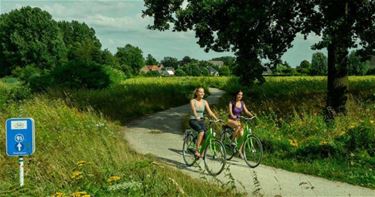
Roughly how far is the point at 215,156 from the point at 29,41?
85.1m

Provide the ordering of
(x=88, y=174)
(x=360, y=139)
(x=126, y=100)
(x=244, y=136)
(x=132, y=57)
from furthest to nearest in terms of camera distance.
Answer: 1. (x=132, y=57)
2. (x=126, y=100)
3. (x=244, y=136)
4. (x=360, y=139)
5. (x=88, y=174)

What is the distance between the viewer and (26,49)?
89438 millimetres

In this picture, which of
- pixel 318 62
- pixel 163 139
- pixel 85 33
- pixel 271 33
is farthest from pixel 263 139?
pixel 85 33

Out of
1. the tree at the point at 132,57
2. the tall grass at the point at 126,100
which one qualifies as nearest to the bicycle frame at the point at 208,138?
the tall grass at the point at 126,100

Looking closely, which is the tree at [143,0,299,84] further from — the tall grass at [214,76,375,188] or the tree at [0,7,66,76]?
the tree at [0,7,66,76]

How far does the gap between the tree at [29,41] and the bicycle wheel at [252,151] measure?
7996cm

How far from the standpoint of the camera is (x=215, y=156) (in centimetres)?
1140

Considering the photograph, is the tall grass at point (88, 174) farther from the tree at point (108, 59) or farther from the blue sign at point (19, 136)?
the tree at point (108, 59)

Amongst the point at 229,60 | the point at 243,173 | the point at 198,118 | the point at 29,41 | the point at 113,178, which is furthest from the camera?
the point at 29,41

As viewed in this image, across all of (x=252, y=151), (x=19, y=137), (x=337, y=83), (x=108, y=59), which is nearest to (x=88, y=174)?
(x=19, y=137)

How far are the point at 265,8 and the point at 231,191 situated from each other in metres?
8.41

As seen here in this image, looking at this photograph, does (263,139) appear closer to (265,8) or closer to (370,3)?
(265,8)

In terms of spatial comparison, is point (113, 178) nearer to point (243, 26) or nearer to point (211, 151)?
point (211, 151)

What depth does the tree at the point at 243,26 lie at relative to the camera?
15.7 m
